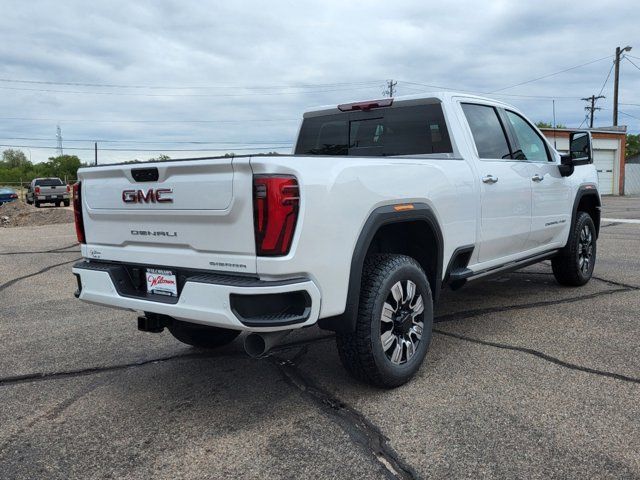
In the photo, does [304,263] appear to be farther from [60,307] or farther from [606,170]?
[606,170]

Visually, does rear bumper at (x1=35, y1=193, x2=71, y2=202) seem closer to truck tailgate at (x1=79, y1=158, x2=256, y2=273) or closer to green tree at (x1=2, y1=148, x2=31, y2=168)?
truck tailgate at (x1=79, y1=158, x2=256, y2=273)

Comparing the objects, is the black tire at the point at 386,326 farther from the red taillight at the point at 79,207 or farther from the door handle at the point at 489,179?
the red taillight at the point at 79,207

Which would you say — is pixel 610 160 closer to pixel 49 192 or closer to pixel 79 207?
pixel 49 192

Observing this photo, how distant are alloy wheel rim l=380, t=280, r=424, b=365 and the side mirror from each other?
298cm

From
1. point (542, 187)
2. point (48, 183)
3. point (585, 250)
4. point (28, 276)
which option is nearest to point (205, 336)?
point (542, 187)

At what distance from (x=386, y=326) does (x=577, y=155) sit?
3.56 m

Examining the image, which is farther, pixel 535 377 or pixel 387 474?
pixel 535 377

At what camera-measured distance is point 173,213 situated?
322 cm

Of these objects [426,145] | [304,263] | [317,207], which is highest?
[426,145]

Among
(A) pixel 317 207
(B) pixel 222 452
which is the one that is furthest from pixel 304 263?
(B) pixel 222 452

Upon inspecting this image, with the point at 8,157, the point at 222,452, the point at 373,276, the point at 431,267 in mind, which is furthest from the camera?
the point at 8,157

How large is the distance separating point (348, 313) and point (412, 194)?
3.08 ft

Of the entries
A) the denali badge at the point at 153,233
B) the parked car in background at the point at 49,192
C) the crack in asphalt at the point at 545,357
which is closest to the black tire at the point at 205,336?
the denali badge at the point at 153,233

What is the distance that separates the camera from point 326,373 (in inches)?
157
